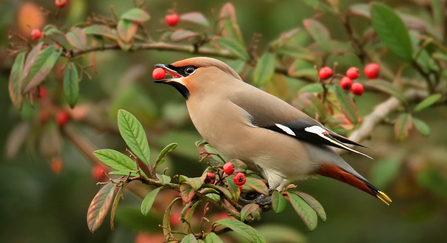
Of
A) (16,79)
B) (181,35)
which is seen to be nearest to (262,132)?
(181,35)

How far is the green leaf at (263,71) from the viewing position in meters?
2.65

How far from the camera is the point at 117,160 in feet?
5.45

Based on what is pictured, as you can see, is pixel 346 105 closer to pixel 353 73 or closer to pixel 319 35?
pixel 353 73

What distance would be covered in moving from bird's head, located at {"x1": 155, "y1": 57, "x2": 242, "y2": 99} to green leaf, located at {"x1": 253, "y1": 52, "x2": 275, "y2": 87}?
0.18m

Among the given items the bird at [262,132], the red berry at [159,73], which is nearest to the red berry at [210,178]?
the bird at [262,132]

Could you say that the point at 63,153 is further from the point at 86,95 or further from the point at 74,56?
the point at 74,56

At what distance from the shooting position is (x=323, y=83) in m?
2.45

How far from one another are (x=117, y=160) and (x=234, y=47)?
1276 millimetres

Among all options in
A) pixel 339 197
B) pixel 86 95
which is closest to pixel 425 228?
pixel 339 197

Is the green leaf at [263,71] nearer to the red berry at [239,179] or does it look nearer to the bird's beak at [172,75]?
the bird's beak at [172,75]

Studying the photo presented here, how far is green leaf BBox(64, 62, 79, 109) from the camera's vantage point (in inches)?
94.0

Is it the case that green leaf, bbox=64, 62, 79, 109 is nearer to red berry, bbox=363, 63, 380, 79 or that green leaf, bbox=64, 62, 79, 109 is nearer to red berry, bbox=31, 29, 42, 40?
red berry, bbox=31, 29, 42, 40

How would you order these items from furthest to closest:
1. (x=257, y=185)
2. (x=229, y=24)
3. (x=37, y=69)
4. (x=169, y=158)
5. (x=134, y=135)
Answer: (x=169, y=158) < (x=229, y=24) < (x=37, y=69) < (x=257, y=185) < (x=134, y=135)

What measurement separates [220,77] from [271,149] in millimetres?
496
